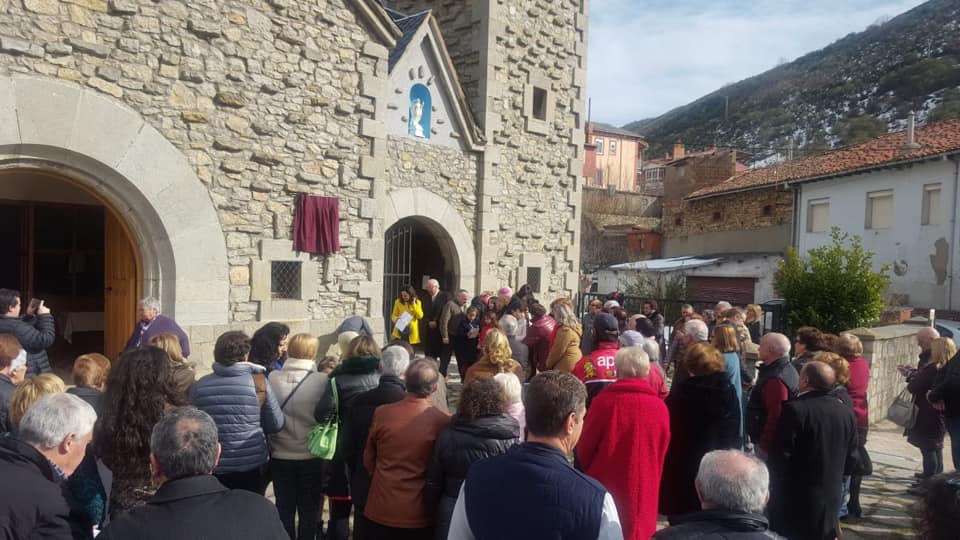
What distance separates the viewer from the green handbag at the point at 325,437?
151 inches

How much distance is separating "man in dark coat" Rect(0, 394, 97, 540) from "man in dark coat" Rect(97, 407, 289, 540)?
410 millimetres

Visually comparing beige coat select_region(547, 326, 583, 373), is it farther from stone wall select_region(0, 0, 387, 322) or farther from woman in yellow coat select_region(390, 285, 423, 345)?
stone wall select_region(0, 0, 387, 322)

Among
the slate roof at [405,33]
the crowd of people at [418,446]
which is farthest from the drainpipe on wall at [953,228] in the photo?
the slate roof at [405,33]

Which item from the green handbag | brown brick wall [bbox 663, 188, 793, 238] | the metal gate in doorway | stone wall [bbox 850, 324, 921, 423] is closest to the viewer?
the green handbag

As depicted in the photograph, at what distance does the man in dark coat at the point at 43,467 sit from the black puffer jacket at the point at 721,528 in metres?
2.15

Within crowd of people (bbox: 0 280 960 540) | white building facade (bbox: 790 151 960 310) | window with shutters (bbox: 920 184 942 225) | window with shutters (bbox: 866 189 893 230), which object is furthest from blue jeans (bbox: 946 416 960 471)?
window with shutters (bbox: 866 189 893 230)

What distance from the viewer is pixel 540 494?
2227 millimetres

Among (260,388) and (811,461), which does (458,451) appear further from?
(811,461)

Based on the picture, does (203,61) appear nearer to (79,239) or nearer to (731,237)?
(79,239)

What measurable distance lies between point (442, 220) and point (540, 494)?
8.59 meters

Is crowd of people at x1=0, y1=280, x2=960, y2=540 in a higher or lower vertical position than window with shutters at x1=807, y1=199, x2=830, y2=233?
lower

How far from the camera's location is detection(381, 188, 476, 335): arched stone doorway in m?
10.1

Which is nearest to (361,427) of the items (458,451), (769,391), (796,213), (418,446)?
(418,446)

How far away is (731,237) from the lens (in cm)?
2642
